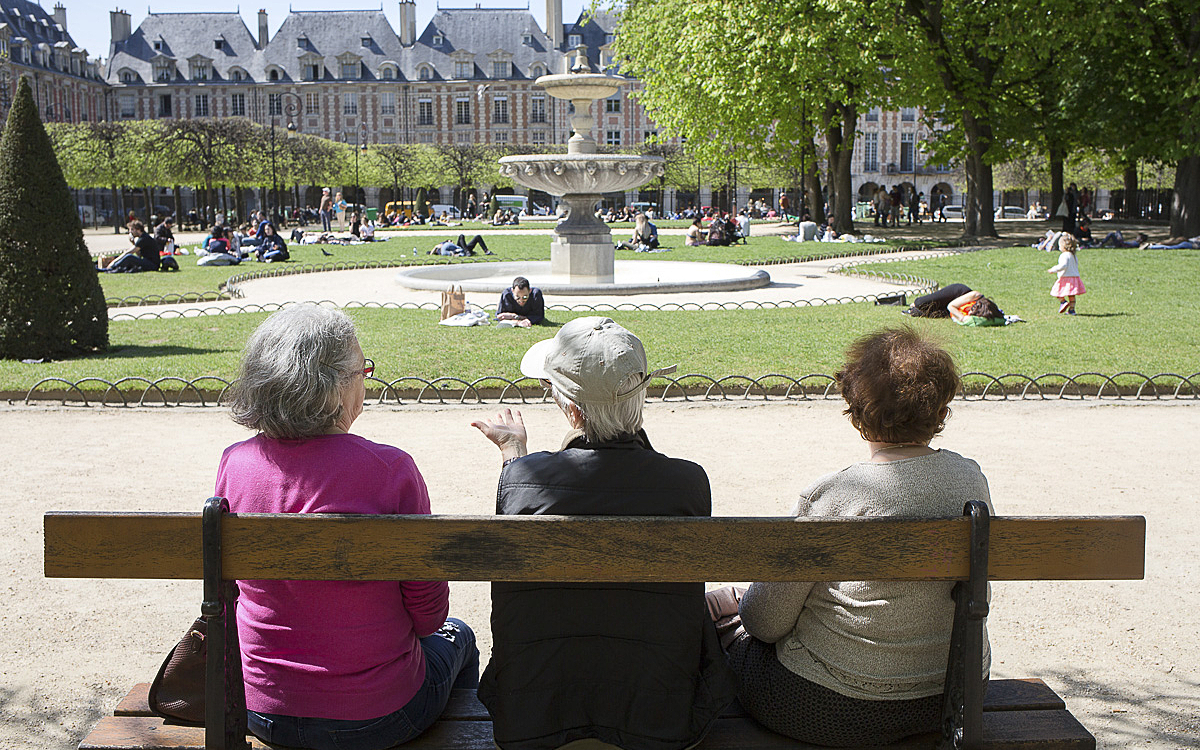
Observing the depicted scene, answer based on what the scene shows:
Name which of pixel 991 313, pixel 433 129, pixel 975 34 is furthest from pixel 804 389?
pixel 433 129

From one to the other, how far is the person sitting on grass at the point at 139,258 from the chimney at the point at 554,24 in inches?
2658

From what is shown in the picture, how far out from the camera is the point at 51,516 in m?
2.34

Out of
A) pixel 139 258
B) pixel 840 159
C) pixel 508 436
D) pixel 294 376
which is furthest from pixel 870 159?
pixel 294 376

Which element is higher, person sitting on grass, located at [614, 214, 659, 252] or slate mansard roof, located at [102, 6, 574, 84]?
slate mansard roof, located at [102, 6, 574, 84]

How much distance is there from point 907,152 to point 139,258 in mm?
73091

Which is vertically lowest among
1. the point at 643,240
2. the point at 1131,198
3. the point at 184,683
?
the point at 184,683

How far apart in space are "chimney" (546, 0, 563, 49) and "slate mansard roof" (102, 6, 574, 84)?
48 centimetres

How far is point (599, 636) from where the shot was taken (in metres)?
2.38

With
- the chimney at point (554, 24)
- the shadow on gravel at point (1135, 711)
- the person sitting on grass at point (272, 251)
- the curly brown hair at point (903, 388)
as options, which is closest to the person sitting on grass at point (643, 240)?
the person sitting on grass at point (272, 251)

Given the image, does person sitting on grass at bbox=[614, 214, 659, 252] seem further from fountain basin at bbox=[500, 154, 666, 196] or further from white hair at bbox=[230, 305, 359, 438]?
white hair at bbox=[230, 305, 359, 438]

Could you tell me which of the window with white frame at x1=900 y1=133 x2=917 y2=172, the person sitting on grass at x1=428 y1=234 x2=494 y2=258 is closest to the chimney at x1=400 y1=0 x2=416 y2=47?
the window with white frame at x1=900 y1=133 x2=917 y2=172

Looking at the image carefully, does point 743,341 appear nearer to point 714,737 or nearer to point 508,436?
point 508,436

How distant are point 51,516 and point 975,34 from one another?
97.0 ft

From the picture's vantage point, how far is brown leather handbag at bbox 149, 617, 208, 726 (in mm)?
2518
